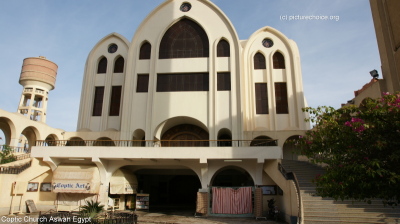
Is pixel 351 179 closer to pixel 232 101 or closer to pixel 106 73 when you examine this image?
pixel 232 101

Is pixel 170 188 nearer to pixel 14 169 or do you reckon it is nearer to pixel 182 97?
pixel 182 97

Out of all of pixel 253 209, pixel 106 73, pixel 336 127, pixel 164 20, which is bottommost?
pixel 253 209

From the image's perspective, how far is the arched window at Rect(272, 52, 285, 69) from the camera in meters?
23.0

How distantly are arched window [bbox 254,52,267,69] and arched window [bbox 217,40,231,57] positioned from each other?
2950 millimetres

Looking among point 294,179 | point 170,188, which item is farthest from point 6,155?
point 294,179

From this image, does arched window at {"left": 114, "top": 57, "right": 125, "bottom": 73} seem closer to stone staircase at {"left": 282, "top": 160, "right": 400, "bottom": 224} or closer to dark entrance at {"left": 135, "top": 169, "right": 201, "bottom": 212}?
dark entrance at {"left": 135, "top": 169, "right": 201, "bottom": 212}

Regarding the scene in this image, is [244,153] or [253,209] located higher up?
[244,153]

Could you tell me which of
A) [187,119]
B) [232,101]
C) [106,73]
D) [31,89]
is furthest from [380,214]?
[31,89]

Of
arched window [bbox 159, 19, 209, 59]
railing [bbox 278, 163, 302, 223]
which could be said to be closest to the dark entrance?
arched window [bbox 159, 19, 209, 59]

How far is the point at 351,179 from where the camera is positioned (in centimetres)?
600

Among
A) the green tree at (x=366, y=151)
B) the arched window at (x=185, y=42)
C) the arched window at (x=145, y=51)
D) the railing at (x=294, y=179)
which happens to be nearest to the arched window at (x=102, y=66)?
the arched window at (x=145, y=51)

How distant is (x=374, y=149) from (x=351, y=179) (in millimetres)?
864

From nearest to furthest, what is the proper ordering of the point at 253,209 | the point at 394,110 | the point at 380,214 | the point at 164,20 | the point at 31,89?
1. the point at 394,110
2. the point at 380,214
3. the point at 253,209
4. the point at 164,20
5. the point at 31,89

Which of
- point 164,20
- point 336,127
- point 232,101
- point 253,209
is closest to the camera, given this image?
point 336,127
